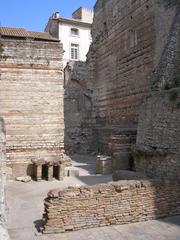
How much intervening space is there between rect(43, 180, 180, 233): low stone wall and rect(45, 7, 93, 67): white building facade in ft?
96.4

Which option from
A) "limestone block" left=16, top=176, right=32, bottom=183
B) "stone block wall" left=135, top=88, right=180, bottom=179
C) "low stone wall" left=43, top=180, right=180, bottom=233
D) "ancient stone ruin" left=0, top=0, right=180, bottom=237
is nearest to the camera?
"low stone wall" left=43, top=180, right=180, bottom=233

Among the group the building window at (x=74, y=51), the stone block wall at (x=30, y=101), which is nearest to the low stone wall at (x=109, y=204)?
the stone block wall at (x=30, y=101)

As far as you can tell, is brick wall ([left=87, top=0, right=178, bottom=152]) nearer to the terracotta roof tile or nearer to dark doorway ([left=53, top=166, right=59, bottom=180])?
dark doorway ([left=53, top=166, right=59, bottom=180])

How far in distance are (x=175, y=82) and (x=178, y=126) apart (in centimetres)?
405

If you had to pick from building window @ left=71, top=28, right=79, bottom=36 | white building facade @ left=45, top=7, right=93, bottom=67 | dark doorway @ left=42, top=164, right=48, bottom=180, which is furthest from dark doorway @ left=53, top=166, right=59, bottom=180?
building window @ left=71, top=28, right=79, bottom=36

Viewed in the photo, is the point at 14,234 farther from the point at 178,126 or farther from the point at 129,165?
the point at 129,165

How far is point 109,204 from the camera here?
8.39 m

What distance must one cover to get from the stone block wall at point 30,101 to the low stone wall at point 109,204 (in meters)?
5.94

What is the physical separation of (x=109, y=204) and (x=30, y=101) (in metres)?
6.68

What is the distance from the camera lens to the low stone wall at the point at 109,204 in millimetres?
7957

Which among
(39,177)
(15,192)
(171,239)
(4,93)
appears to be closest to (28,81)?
(4,93)

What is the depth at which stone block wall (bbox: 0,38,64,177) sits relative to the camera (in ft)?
45.2

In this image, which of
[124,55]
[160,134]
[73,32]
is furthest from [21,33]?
[73,32]

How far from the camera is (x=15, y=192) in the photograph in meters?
11.5
